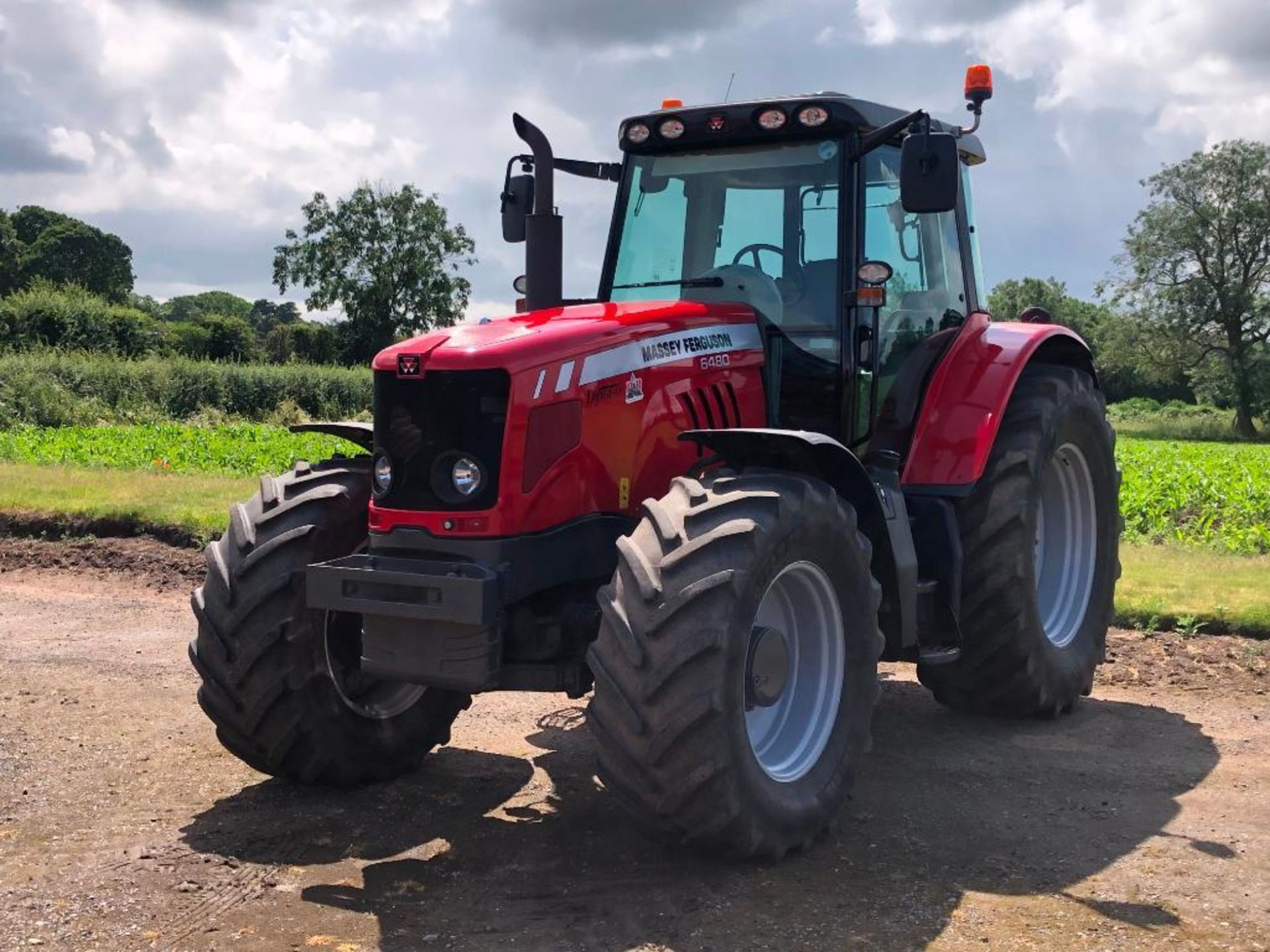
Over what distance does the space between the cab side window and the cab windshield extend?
0.76 feet

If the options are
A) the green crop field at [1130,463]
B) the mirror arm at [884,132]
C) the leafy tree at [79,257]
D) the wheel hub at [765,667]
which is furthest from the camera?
the leafy tree at [79,257]

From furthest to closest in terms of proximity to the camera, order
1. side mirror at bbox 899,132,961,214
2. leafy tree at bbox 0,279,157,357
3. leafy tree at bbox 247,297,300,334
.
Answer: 1. leafy tree at bbox 247,297,300,334
2. leafy tree at bbox 0,279,157,357
3. side mirror at bbox 899,132,961,214

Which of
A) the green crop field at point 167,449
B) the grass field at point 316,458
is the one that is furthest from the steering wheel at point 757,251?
the green crop field at point 167,449

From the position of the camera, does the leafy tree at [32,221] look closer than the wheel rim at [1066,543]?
No

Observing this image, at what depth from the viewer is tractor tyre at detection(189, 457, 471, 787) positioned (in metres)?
4.77

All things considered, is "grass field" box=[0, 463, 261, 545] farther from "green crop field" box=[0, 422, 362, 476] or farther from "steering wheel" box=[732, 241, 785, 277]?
"steering wheel" box=[732, 241, 785, 277]

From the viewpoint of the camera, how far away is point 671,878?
4.24 meters

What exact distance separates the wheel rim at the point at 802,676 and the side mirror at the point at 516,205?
7.81ft

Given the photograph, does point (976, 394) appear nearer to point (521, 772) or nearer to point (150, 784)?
point (521, 772)

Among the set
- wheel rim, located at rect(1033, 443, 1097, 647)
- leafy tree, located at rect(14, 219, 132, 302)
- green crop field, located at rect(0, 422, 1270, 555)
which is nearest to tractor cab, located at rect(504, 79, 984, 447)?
wheel rim, located at rect(1033, 443, 1097, 647)

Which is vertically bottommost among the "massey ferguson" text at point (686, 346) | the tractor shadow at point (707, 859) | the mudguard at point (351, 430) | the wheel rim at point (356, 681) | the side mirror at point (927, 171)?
the tractor shadow at point (707, 859)

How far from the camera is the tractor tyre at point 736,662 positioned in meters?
3.92

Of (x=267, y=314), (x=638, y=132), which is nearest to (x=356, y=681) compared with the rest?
(x=638, y=132)

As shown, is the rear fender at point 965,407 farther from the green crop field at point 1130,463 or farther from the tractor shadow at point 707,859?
the green crop field at point 1130,463
